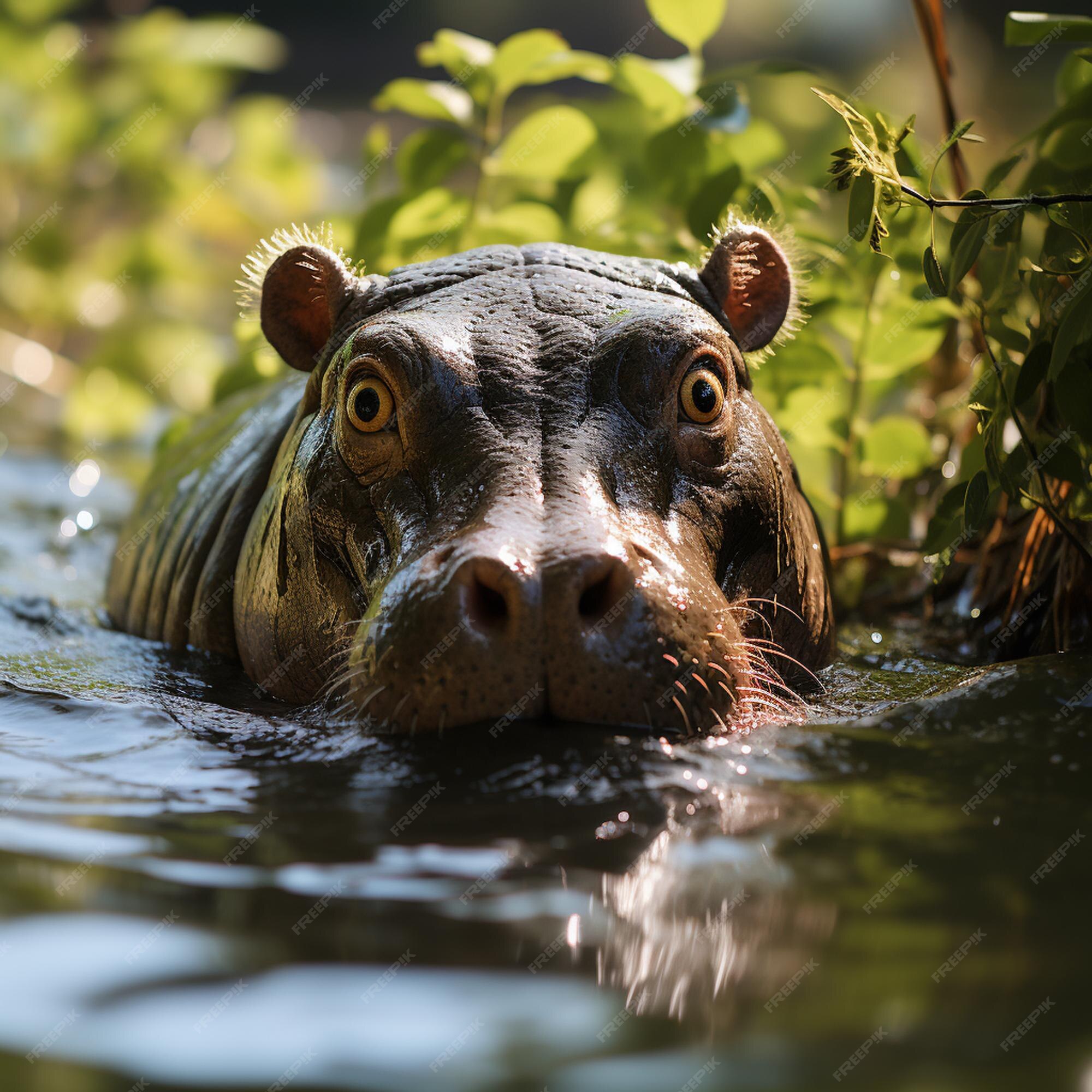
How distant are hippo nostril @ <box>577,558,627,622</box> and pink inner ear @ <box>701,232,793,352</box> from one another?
1728 mm

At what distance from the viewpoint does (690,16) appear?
5.21 m

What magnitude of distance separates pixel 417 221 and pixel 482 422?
278cm

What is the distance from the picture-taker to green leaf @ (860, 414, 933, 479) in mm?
5270

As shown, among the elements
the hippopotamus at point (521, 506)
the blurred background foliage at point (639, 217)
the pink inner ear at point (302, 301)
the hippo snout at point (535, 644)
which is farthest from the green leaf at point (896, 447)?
the hippo snout at point (535, 644)

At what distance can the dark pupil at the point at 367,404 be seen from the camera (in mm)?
3537

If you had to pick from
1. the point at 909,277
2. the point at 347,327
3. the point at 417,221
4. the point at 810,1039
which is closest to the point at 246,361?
the point at 417,221

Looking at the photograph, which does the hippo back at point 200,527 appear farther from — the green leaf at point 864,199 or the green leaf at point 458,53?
the green leaf at point 864,199

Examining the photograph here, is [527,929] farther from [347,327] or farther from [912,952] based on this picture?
[347,327]

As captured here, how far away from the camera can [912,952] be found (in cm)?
187

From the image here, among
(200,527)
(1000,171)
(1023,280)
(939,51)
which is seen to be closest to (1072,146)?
(1000,171)

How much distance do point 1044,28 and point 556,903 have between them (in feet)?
9.75

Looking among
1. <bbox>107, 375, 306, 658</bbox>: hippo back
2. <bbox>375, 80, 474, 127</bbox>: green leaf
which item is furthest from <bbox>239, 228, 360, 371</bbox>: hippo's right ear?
<bbox>375, 80, 474, 127</bbox>: green leaf

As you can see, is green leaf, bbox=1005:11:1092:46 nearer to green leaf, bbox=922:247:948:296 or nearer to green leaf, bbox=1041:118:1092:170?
green leaf, bbox=1041:118:1092:170

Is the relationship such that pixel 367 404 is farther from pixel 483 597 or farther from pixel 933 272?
pixel 933 272
